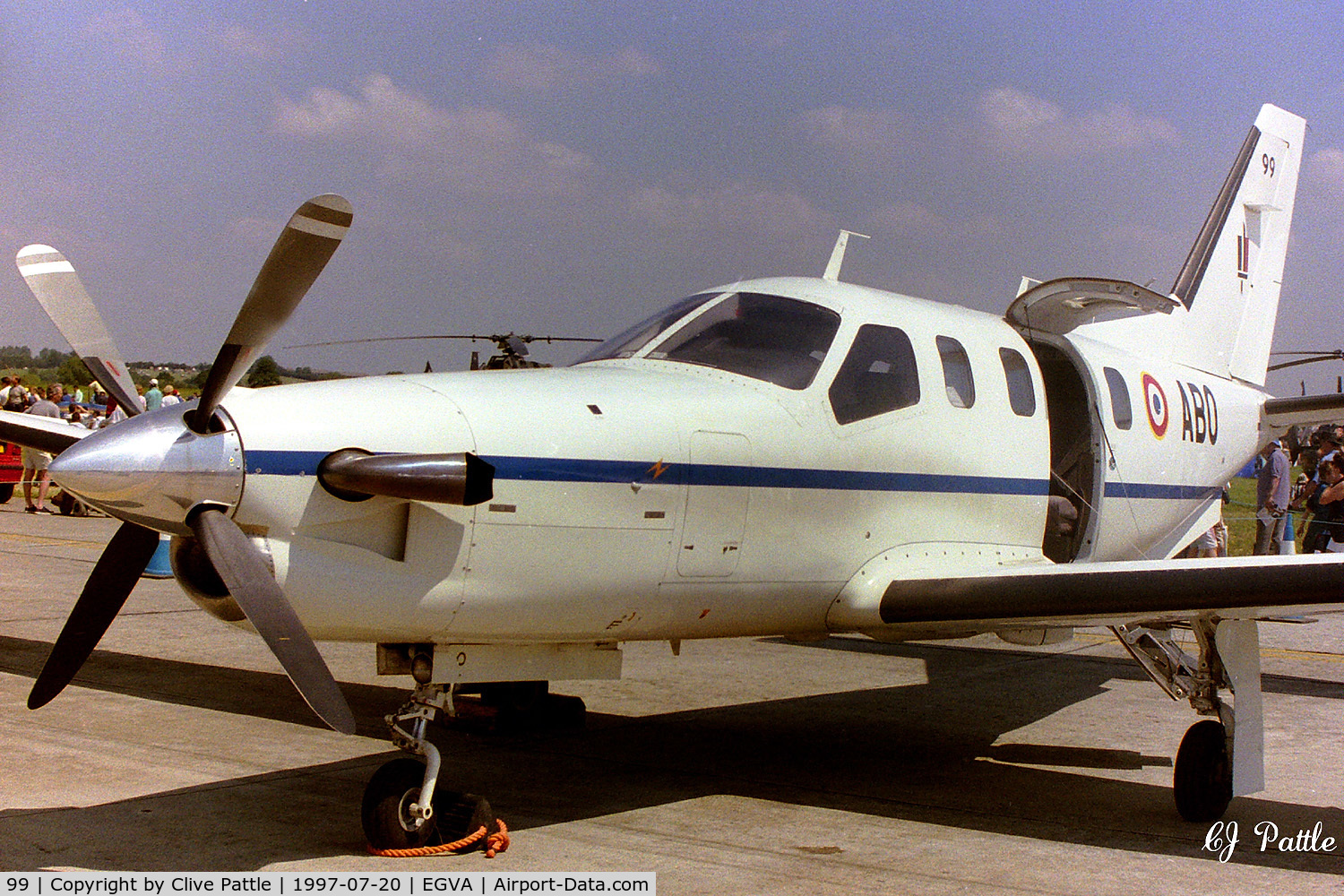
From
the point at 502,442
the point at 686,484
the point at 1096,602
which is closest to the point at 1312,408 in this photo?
the point at 1096,602

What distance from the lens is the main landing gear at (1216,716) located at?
245 inches

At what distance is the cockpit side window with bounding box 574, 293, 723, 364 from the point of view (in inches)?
253

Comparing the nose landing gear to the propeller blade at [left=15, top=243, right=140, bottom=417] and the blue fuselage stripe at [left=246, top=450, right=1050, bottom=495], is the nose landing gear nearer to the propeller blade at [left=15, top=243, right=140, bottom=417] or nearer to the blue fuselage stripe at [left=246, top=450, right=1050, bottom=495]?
the blue fuselage stripe at [left=246, top=450, right=1050, bottom=495]

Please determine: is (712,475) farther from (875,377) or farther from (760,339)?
(875,377)

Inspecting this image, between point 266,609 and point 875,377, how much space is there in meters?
3.42

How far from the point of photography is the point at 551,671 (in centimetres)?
561

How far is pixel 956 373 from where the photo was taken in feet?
23.6

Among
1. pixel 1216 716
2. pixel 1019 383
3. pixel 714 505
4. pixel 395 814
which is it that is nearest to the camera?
pixel 395 814

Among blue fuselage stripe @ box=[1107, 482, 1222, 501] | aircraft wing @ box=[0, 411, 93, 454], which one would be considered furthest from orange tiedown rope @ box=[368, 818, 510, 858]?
blue fuselage stripe @ box=[1107, 482, 1222, 501]

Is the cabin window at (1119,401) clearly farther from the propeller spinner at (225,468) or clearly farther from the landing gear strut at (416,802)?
the propeller spinner at (225,468)

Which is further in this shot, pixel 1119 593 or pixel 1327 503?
pixel 1327 503

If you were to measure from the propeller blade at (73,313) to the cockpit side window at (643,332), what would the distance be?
2188mm

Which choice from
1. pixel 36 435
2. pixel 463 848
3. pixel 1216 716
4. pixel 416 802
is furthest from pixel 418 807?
pixel 1216 716

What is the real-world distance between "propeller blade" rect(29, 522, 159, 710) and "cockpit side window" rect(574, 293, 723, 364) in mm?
2342
